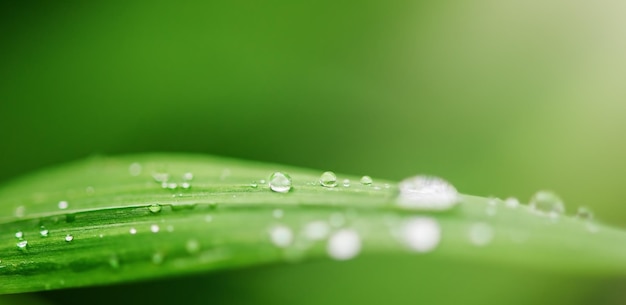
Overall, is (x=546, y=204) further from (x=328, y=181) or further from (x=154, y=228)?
(x=154, y=228)

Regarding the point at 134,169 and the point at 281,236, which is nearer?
the point at 281,236

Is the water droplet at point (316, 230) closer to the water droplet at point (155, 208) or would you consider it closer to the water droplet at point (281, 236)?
the water droplet at point (281, 236)

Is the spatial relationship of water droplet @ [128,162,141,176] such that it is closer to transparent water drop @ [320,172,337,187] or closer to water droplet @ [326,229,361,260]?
transparent water drop @ [320,172,337,187]

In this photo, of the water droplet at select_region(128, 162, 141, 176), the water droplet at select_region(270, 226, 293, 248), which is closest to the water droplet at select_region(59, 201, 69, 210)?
the water droplet at select_region(128, 162, 141, 176)

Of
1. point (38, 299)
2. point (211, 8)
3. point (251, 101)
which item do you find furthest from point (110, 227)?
point (211, 8)

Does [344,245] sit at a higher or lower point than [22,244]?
lower

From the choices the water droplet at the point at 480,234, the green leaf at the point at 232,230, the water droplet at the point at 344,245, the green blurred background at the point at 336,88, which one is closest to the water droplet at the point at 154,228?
the green leaf at the point at 232,230

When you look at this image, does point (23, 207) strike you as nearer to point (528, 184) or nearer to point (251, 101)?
point (251, 101)

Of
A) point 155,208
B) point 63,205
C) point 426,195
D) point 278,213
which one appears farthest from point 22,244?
point 426,195
